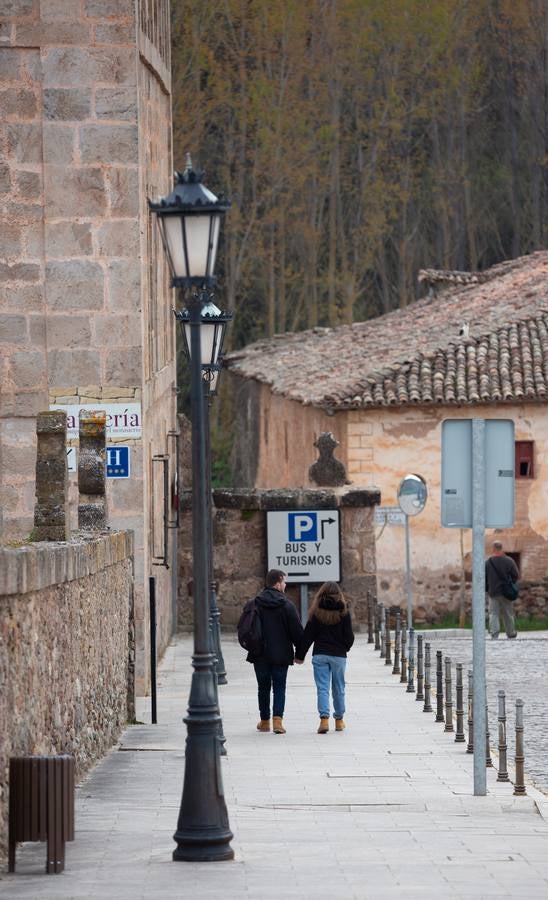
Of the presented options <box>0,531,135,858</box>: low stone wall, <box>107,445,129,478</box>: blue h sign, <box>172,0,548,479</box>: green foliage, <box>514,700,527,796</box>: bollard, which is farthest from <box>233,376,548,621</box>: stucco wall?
<box>514,700,527,796</box>: bollard

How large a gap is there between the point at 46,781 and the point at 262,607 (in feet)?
23.5

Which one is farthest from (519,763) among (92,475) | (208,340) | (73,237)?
(73,237)

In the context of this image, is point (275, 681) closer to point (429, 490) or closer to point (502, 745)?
point (502, 745)

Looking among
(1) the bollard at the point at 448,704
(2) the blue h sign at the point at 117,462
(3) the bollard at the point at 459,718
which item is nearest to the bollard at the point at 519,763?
(3) the bollard at the point at 459,718

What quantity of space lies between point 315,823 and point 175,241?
355cm

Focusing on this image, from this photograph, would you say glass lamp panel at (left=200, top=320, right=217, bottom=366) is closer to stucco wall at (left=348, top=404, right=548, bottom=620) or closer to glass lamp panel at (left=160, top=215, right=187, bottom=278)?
glass lamp panel at (left=160, top=215, right=187, bottom=278)

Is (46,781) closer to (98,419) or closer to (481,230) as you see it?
(98,419)

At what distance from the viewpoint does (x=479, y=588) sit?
12.6 meters

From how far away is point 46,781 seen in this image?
32.0 ft

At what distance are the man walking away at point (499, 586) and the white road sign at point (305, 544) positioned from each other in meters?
4.00

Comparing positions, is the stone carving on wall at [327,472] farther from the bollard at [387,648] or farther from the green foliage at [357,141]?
the green foliage at [357,141]

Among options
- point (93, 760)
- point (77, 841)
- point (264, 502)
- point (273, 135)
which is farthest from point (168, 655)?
point (273, 135)

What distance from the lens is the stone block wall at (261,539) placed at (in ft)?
92.0

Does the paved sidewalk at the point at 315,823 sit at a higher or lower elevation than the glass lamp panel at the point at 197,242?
lower
